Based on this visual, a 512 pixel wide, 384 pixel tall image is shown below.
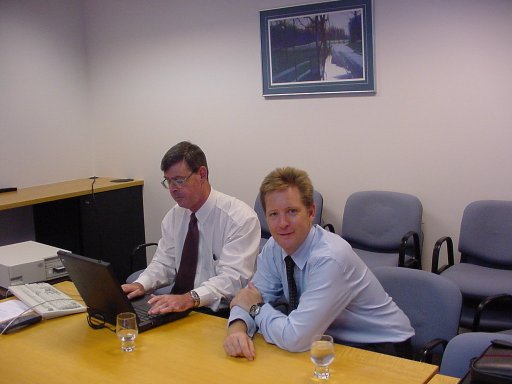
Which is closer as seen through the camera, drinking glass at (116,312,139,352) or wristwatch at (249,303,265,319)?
drinking glass at (116,312,139,352)

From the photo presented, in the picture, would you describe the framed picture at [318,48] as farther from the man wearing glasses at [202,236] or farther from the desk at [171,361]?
the desk at [171,361]

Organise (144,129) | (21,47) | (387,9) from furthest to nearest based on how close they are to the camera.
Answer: (144,129), (21,47), (387,9)

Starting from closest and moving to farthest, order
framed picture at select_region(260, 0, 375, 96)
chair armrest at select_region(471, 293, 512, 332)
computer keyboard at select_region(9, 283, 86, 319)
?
computer keyboard at select_region(9, 283, 86, 319), chair armrest at select_region(471, 293, 512, 332), framed picture at select_region(260, 0, 375, 96)

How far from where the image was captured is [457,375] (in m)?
1.88

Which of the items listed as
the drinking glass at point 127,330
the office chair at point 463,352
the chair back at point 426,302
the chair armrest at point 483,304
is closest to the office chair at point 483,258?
the chair armrest at point 483,304

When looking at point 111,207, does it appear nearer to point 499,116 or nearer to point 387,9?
point 387,9

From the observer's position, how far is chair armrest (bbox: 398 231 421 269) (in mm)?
3520

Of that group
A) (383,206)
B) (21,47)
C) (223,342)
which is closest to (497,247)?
(383,206)

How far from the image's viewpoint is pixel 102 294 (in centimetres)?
209

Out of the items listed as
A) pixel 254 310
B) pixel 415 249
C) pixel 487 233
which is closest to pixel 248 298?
pixel 254 310

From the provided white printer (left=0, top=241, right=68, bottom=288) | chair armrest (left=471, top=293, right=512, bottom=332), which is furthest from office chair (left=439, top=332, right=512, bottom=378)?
white printer (left=0, top=241, right=68, bottom=288)

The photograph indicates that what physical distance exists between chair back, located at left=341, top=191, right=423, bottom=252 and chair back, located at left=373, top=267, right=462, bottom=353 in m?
1.40

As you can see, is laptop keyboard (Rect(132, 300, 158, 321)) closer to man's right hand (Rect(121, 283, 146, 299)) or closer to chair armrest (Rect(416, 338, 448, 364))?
man's right hand (Rect(121, 283, 146, 299))

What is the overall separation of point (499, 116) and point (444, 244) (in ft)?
2.97
